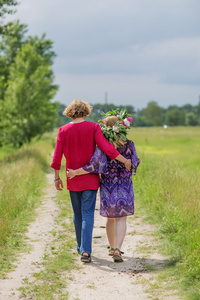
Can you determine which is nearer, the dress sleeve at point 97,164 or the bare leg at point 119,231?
the dress sleeve at point 97,164

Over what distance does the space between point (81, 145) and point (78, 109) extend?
0.47 meters

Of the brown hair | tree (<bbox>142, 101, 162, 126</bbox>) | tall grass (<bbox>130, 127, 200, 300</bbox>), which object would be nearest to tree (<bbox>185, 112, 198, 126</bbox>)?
tree (<bbox>142, 101, 162, 126</bbox>)

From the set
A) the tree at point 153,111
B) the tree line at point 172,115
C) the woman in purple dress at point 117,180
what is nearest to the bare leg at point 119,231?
the woman in purple dress at point 117,180

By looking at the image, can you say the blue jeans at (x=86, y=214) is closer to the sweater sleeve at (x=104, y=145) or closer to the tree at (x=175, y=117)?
the sweater sleeve at (x=104, y=145)

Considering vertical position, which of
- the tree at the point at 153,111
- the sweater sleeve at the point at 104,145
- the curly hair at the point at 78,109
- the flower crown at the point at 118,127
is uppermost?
the tree at the point at 153,111

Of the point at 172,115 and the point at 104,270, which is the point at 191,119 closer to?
the point at 172,115

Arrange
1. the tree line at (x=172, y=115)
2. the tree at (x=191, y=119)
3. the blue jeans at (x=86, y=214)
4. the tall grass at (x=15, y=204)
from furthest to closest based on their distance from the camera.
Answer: the tree at (x=191, y=119) < the tree line at (x=172, y=115) < the tall grass at (x=15, y=204) < the blue jeans at (x=86, y=214)

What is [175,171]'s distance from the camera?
1007cm

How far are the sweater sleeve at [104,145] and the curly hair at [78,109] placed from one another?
0.27 m

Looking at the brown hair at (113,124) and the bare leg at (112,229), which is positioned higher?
the brown hair at (113,124)

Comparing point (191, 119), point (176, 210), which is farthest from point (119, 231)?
point (191, 119)

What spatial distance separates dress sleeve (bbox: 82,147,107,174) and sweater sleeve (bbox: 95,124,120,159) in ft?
0.27

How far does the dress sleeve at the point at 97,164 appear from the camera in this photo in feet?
17.1

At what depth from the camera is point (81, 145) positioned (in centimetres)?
534
